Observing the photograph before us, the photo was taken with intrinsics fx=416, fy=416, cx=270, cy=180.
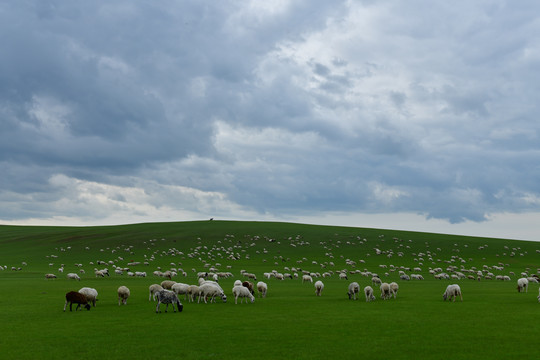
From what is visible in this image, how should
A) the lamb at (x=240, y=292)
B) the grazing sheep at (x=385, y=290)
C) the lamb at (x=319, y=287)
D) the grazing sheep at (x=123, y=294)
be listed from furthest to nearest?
the lamb at (x=319, y=287), the grazing sheep at (x=385, y=290), the lamb at (x=240, y=292), the grazing sheep at (x=123, y=294)

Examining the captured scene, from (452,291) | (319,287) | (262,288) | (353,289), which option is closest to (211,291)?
(262,288)

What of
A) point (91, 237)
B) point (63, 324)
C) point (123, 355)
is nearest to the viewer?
point (123, 355)

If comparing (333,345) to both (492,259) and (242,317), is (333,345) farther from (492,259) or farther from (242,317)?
(492,259)

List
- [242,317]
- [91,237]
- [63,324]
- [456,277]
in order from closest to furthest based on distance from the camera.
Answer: [63,324], [242,317], [456,277], [91,237]

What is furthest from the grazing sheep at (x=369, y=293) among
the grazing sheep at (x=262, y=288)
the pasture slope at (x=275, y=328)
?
the grazing sheep at (x=262, y=288)

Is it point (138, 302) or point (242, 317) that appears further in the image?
point (138, 302)

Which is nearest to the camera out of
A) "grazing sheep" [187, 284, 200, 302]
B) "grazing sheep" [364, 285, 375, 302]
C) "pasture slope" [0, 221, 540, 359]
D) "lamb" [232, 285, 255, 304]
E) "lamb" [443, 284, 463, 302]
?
"pasture slope" [0, 221, 540, 359]

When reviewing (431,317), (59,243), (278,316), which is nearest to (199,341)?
(278,316)

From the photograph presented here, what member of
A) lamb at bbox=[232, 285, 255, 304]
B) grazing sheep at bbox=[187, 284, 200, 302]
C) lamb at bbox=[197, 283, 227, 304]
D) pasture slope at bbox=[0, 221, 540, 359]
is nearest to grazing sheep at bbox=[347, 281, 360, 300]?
pasture slope at bbox=[0, 221, 540, 359]

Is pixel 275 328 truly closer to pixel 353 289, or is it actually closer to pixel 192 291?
pixel 192 291

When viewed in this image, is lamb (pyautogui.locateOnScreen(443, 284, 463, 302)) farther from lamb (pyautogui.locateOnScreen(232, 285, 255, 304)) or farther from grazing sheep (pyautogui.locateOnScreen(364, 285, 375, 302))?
lamb (pyautogui.locateOnScreen(232, 285, 255, 304))

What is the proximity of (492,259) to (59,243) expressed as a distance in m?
105

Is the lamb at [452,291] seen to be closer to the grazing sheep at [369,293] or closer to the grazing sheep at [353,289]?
the grazing sheep at [369,293]

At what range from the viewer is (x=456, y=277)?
60.7 metres
